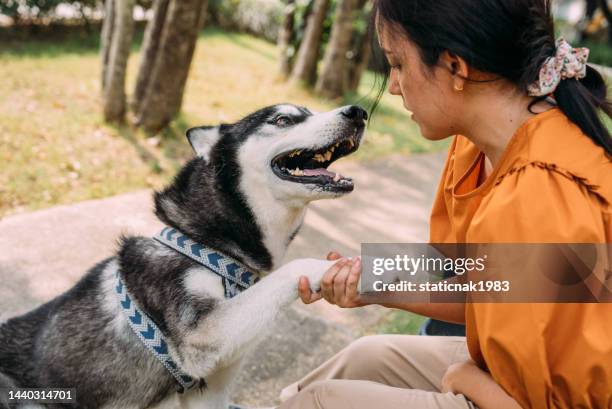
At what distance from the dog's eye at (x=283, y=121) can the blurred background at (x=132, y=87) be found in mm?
517

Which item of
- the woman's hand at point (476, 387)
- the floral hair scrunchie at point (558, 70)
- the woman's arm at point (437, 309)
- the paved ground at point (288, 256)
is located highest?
the floral hair scrunchie at point (558, 70)

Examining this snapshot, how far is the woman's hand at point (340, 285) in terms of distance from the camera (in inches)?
85.7

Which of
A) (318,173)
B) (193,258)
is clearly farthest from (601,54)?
(193,258)

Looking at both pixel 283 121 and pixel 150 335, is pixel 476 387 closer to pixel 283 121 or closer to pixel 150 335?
pixel 150 335

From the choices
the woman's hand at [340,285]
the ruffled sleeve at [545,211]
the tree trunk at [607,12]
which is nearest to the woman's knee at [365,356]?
the woman's hand at [340,285]

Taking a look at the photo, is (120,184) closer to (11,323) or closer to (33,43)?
(11,323)

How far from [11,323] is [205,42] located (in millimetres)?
11015

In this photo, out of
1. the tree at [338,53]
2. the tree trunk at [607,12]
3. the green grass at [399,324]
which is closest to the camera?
the green grass at [399,324]

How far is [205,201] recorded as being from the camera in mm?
2602

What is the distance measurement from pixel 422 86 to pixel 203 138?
1152mm

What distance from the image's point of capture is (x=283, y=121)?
9.36 feet

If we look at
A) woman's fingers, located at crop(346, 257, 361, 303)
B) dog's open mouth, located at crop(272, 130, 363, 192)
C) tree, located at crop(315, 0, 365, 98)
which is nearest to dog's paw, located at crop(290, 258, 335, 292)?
woman's fingers, located at crop(346, 257, 361, 303)

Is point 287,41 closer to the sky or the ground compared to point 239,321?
closer to the ground

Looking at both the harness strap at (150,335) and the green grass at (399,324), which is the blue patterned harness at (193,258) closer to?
the harness strap at (150,335)
